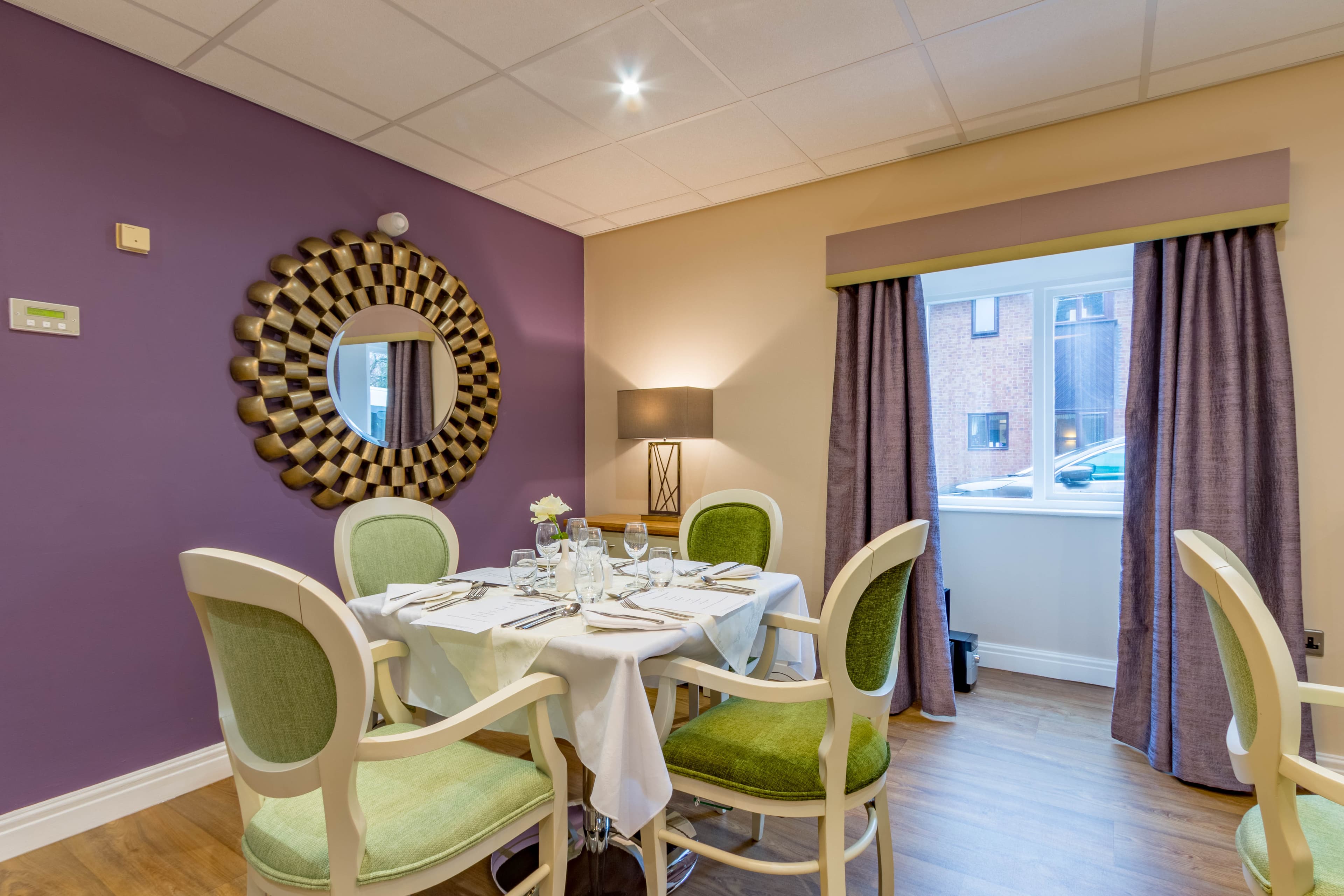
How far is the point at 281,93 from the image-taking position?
2.61 meters

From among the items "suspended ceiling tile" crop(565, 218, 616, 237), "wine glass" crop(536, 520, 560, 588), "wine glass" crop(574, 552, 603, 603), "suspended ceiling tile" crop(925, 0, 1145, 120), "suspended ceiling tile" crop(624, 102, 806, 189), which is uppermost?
"suspended ceiling tile" crop(925, 0, 1145, 120)

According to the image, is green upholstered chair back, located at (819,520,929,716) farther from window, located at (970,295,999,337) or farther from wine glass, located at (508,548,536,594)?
window, located at (970,295,999,337)

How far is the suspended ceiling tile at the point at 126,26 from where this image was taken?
210 centimetres

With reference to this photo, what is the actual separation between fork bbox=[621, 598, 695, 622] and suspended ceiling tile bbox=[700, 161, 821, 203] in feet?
8.00

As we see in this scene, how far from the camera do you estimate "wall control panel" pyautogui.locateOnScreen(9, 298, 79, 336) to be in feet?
6.97

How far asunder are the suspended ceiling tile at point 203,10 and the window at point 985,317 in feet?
12.0

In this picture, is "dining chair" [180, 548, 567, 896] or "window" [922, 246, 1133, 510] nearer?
"dining chair" [180, 548, 567, 896]

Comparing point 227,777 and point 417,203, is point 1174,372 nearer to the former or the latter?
point 417,203

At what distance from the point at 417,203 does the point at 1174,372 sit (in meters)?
3.47

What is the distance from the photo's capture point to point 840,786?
4.86ft

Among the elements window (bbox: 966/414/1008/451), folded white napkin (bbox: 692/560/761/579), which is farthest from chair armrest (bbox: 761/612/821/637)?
window (bbox: 966/414/1008/451)

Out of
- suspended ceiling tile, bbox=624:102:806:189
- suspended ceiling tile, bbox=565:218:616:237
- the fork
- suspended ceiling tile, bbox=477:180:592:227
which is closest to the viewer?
the fork

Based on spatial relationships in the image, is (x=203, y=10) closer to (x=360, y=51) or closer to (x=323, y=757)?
(x=360, y=51)

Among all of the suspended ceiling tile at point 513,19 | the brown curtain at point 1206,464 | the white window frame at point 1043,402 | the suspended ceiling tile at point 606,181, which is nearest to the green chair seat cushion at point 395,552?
the suspended ceiling tile at point 513,19
